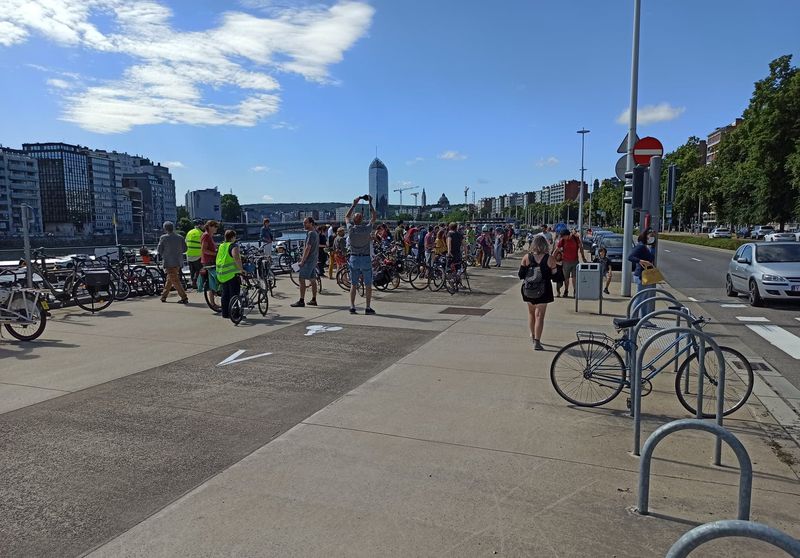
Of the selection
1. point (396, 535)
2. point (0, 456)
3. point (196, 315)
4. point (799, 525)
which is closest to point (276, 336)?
point (196, 315)

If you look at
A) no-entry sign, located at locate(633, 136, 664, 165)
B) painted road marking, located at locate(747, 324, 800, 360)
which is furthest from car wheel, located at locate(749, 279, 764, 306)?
no-entry sign, located at locate(633, 136, 664, 165)

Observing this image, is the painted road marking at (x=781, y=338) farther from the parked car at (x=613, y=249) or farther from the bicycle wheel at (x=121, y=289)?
the bicycle wheel at (x=121, y=289)

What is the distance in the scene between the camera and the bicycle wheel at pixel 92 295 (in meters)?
11.6

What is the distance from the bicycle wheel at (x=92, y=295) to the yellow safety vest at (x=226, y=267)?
3135 millimetres

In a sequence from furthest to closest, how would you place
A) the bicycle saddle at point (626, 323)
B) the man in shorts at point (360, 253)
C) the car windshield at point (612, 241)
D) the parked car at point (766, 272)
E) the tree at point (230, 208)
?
the tree at point (230, 208) < the car windshield at point (612, 241) < the parked car at point (766, 272) < the man in shorts at point (360, 253) < the bicycle saddle at point (626, 323)

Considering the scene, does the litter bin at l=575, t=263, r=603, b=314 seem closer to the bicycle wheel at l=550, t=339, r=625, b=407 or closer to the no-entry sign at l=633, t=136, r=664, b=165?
the no-entry sign at l=633, t=136, r=664, b=165

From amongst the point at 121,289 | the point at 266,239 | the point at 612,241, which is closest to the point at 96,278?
the point at 121,289

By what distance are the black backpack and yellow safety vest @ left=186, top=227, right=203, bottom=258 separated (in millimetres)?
8930

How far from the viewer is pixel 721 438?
132 inches

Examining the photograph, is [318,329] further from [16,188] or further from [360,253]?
[16,188]

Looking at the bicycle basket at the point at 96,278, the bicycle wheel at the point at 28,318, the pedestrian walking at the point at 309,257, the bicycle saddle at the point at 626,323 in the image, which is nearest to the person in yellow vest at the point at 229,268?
the pedestrian walking at the point at 309,257

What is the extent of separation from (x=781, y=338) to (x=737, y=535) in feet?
30.8

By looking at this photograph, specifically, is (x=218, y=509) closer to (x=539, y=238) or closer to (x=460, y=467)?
(x=460, y=467)

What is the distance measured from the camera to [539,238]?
772 centimetres
